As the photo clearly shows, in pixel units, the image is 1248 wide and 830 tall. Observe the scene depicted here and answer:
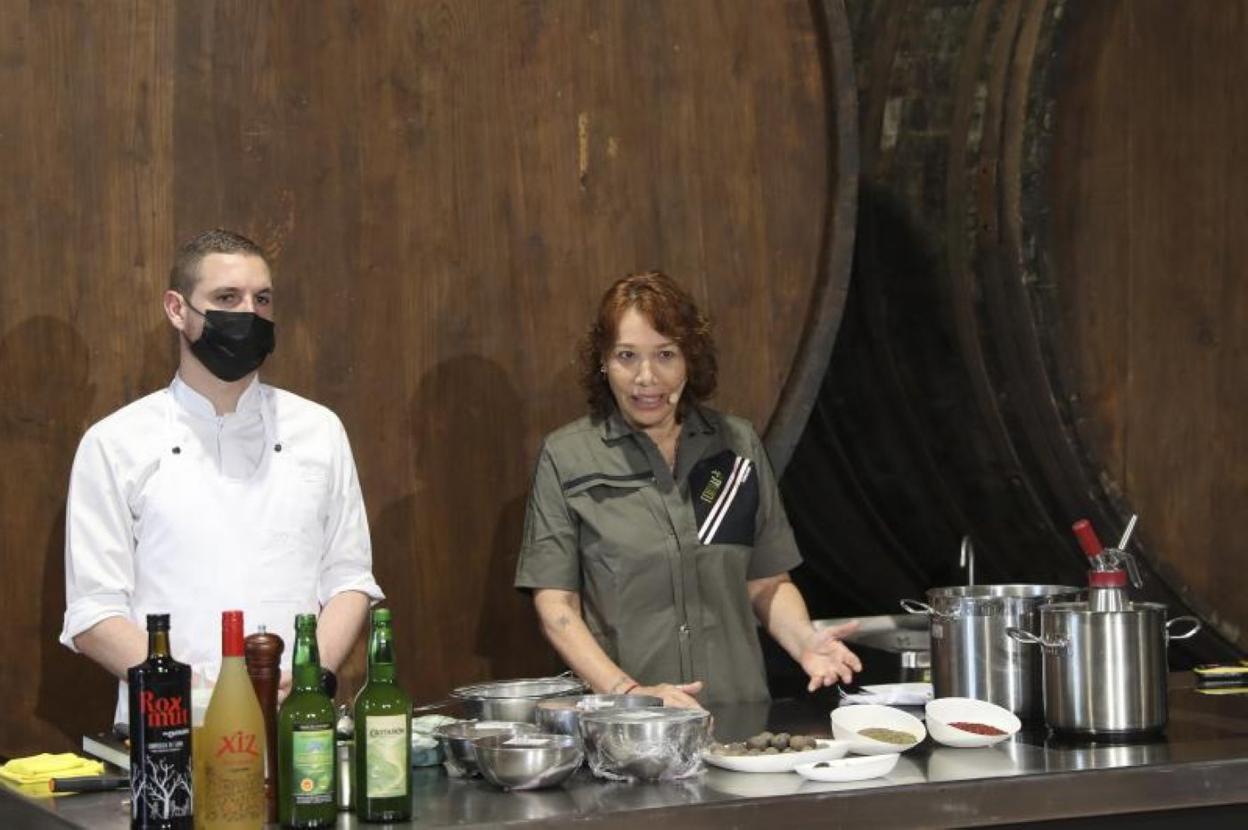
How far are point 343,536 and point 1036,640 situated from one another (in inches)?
46.7

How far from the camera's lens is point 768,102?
13.1ft

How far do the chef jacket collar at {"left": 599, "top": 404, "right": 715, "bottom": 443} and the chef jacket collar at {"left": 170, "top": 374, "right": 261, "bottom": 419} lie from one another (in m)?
0.63

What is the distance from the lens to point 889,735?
297 centimetres

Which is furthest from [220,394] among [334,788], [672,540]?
[334,788]

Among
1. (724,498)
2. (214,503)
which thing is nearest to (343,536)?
(214,503)

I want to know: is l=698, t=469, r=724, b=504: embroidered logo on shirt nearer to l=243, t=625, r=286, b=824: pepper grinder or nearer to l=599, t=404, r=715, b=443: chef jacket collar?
l=599, t=404, r=715, b=443: chef jacket collar

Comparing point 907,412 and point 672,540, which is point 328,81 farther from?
point 907,412

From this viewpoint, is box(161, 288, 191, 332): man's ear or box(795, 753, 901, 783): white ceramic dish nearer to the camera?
box(795, 753, 901, 783): white ceramic dish

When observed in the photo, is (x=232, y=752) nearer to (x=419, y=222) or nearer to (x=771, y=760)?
(x=771, y=760)

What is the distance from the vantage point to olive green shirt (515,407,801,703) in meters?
3.66

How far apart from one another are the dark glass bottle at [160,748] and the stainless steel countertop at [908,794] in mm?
84

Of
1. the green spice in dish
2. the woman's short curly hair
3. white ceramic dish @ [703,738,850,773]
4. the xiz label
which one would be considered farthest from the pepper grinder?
the woman's short curly hair

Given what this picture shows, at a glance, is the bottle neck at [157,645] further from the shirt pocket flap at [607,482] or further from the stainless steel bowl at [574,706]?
the shirt pocket flap at [607,482]

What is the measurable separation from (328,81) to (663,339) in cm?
74
